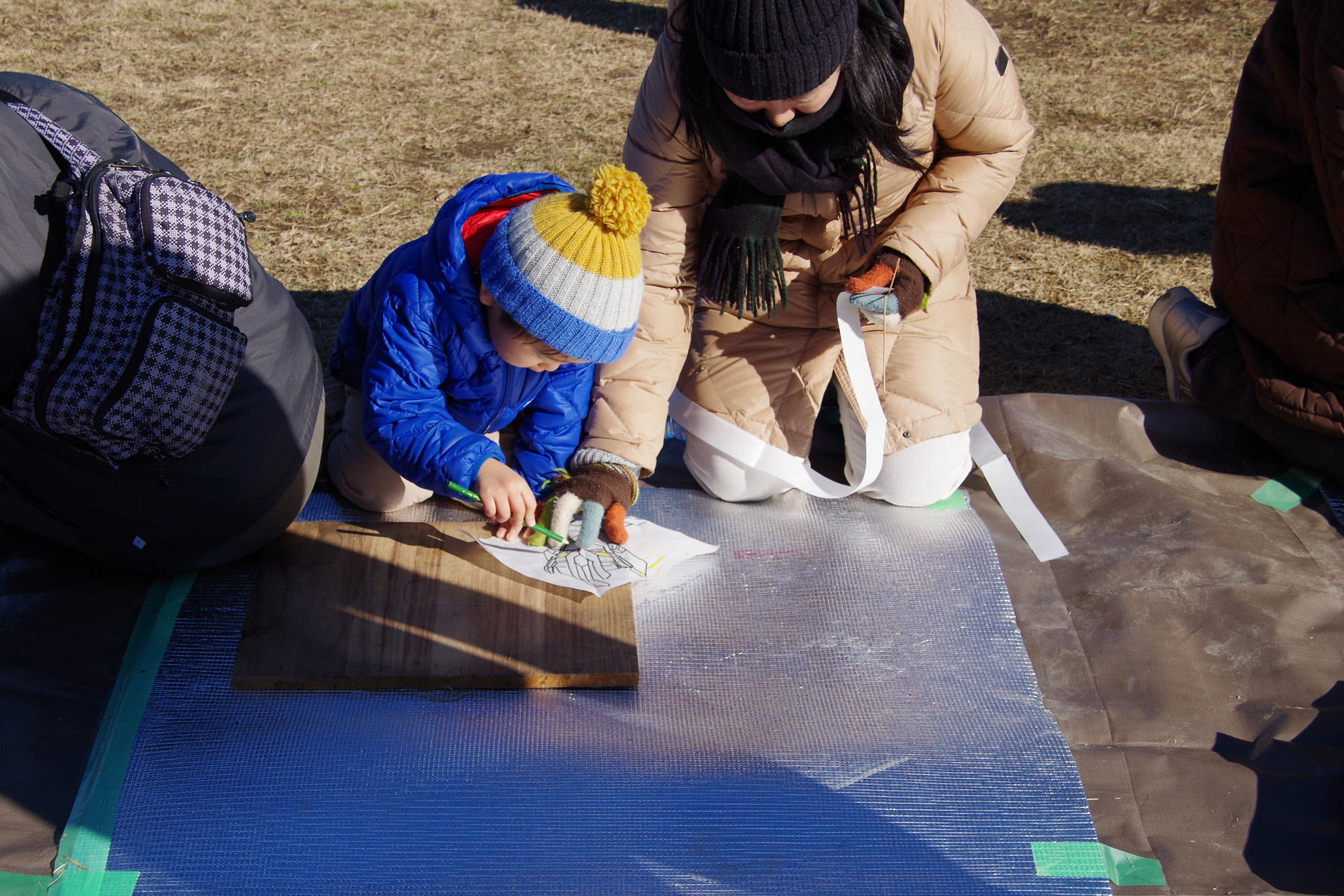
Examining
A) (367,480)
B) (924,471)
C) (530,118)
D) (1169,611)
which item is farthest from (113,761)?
(530,118)

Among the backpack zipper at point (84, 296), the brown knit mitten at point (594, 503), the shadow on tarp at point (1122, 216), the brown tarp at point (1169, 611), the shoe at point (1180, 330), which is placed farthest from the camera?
the shadow on tarp at point (1122, 216)

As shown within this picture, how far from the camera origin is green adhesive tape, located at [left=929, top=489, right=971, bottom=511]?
1.99 meters

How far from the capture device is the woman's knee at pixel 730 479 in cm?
198

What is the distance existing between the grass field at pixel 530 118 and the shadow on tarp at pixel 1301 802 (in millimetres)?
1130

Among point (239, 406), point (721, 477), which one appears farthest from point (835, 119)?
point (239, 406)

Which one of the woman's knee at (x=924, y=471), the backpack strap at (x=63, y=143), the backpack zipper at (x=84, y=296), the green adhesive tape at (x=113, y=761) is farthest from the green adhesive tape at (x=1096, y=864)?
the backpack strap at (x=63, y=143)

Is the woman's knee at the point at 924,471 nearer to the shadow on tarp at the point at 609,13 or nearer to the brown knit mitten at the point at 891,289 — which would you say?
the brown knit mitten at the point at 891,289

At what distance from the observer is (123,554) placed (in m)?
1.63

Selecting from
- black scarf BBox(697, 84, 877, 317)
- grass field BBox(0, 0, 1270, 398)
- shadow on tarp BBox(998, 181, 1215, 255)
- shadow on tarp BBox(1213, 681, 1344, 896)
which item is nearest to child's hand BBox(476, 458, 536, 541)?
black scarf BBox(697, 84, 877, 317)

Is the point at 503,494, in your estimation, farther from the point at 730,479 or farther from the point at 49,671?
the point at 49,671

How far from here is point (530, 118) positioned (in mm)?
3658

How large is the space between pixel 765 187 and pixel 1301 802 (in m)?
1.29

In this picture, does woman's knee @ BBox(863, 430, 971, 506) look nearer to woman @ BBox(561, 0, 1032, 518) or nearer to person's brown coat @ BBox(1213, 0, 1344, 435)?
woman @ BBox(561, 0, 1032, 518)

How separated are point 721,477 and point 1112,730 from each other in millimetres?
840
